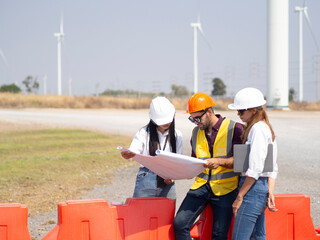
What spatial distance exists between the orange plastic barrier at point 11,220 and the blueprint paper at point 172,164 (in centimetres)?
139

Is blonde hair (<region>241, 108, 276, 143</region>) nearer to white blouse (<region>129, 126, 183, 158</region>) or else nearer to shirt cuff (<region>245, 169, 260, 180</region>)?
shirt cuff (<region>245, 169, 260, 180</region>)

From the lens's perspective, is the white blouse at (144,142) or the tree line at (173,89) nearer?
the white blouse at (144,142)

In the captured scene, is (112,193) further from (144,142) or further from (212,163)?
(212,163)

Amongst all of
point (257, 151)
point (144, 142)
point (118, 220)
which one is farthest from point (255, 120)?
point (118, 220)

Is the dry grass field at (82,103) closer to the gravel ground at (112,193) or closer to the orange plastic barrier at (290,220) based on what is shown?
the gravel ground at (112,193)

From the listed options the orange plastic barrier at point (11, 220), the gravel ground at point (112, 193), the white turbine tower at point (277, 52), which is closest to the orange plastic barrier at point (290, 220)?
the orange plastic barrier at point (11, 220)

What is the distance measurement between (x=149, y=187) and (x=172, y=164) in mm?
835

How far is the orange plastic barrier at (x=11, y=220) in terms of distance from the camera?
5.55 meters

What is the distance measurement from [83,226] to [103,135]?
1876 centimetres

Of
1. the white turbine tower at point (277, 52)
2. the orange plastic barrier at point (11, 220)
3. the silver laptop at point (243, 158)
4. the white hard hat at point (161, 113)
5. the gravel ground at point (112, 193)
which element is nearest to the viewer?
the silver laptop at point (243, 158)

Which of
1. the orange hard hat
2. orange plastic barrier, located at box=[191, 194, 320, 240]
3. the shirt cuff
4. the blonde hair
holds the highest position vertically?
the orange hard hat


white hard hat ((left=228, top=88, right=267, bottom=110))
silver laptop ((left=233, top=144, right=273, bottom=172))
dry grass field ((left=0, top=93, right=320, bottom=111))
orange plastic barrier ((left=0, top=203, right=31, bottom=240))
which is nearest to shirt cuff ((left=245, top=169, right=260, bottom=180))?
silver laptop ((left=233, top=144, right=273, bottom=172))

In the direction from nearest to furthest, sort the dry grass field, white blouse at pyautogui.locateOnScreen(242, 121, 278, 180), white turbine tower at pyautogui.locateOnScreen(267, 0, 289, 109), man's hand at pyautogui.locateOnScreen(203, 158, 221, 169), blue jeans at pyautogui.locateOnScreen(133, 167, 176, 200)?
white blouse at pyautogui.locateOnScreen(242, 121, 278, 180)
man's hand at pyautogui.locateOnScreen(203, 158, 221, 169)
blue jeans at pyautogui.locateOnScreen(133, 167, 176, 200)
white turbine tower at pyautogui.locateOnScreen(267, 0, 289, 109)
the dry grass field

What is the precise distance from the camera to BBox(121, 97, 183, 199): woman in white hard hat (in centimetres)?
546
